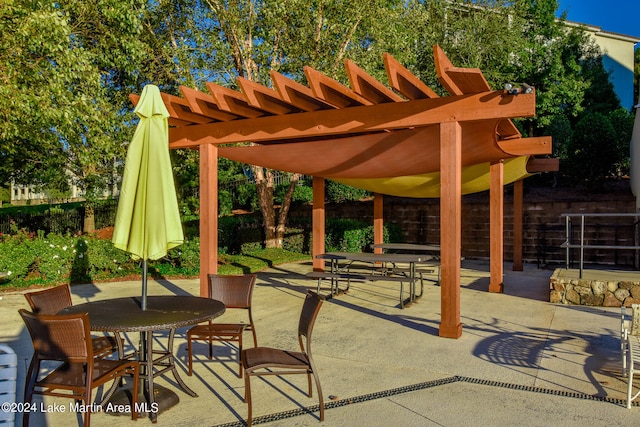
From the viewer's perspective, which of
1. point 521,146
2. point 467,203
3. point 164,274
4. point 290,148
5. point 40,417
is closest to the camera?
point 40,417

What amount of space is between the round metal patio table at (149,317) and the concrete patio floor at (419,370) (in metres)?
0.29

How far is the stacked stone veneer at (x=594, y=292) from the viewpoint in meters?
7.10

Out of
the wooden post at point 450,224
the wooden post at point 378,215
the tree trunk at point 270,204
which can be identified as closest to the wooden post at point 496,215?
the wooden post at point 378,215

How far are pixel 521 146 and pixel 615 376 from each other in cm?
421

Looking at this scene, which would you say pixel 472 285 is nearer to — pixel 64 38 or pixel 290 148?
pixel 290 148

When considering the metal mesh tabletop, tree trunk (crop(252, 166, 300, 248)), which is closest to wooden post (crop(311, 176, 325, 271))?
tree trunk (crop(252, 166, 300, 248))

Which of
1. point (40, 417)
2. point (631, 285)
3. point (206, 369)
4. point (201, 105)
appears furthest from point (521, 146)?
point (40, 417)

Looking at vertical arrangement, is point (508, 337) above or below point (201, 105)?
below

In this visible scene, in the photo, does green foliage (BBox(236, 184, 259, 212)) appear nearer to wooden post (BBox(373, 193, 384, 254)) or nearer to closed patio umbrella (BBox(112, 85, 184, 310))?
wooden post (BBox(373, 193, 384, 254))

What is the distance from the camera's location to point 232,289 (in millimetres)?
4730

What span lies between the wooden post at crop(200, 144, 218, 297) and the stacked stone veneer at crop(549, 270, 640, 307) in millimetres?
4999

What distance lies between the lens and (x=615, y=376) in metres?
4.22

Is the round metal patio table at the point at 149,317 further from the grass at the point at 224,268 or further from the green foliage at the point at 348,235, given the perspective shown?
the green foliage at the point at 348,235

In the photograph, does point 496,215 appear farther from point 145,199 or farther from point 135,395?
point 135,395
